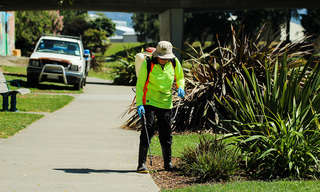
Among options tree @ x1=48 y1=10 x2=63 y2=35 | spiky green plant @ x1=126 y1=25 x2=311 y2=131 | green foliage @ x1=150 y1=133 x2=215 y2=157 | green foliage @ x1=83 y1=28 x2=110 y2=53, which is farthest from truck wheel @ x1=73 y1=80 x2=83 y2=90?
tree @ x1=48 y1=10 x2=63 y2=35

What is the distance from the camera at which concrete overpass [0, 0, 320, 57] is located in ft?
128

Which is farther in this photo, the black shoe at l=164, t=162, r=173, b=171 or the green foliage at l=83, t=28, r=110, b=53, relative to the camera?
the green foliage at l=83, t=28, r=110, b=53

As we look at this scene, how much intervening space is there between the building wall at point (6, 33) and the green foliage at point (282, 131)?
41.0 metres

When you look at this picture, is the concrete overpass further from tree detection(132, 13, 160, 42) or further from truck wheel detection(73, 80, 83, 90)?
tree detection(132, 13, 160, 42)

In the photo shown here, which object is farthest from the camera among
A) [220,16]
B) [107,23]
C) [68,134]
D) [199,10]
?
[107,23]

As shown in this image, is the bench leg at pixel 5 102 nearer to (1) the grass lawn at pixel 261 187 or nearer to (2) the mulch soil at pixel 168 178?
(2) the mulch soil at pixel 168 178

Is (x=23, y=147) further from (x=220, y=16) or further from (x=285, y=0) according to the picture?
(x=220, y=16)

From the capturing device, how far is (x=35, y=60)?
22.3 metres

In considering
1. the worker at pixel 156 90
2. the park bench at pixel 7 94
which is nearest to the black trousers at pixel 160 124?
the worker at pixel 156 90

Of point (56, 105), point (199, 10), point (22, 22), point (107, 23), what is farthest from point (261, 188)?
point (107, 23)

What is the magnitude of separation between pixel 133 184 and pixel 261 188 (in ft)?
5.10

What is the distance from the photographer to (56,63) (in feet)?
73.3

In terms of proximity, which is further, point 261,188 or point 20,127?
point 20,127

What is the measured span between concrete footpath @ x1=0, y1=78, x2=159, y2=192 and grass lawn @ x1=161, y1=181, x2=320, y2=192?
651 millimetres
